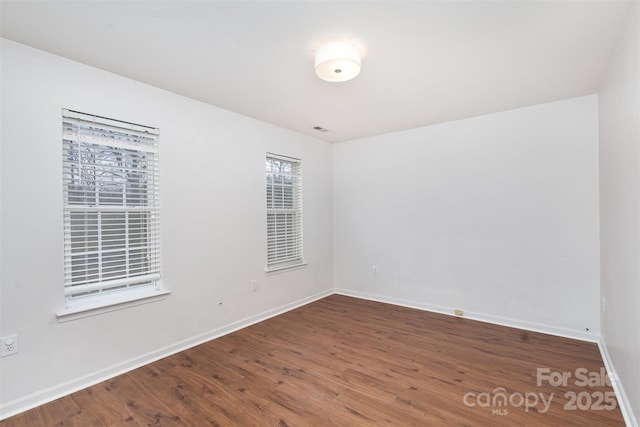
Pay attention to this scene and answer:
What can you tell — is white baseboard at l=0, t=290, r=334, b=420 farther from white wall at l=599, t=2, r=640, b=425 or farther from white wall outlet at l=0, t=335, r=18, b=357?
white wall at l=599, t=2, r=640, b=425

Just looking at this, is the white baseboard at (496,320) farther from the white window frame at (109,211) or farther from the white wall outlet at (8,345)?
the white wall outlet at (8,345)

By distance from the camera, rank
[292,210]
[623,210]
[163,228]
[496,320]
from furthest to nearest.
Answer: [292,210] → [496,320] → [163,228] → [623,210]

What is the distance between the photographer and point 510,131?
138 inches

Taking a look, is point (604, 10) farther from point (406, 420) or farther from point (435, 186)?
point (406, 420)

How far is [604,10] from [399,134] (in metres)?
2.61

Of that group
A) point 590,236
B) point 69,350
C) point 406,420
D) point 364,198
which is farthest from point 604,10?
point 69,350

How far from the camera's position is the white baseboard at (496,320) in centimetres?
316

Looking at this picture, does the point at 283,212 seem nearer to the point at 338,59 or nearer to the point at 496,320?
the point at 338,59

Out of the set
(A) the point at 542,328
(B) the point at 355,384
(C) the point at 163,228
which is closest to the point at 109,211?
(C) the point at 163,228

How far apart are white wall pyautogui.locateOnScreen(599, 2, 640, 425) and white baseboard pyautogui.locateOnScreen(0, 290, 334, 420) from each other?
3259 mm

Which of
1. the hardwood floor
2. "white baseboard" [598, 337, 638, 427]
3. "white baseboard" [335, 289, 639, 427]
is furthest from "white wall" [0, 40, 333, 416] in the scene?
"white baseboard" [598, 337, 638, 427]

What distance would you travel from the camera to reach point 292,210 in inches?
172

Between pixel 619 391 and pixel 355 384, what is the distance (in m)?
1.84

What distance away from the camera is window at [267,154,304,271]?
13.3ft
